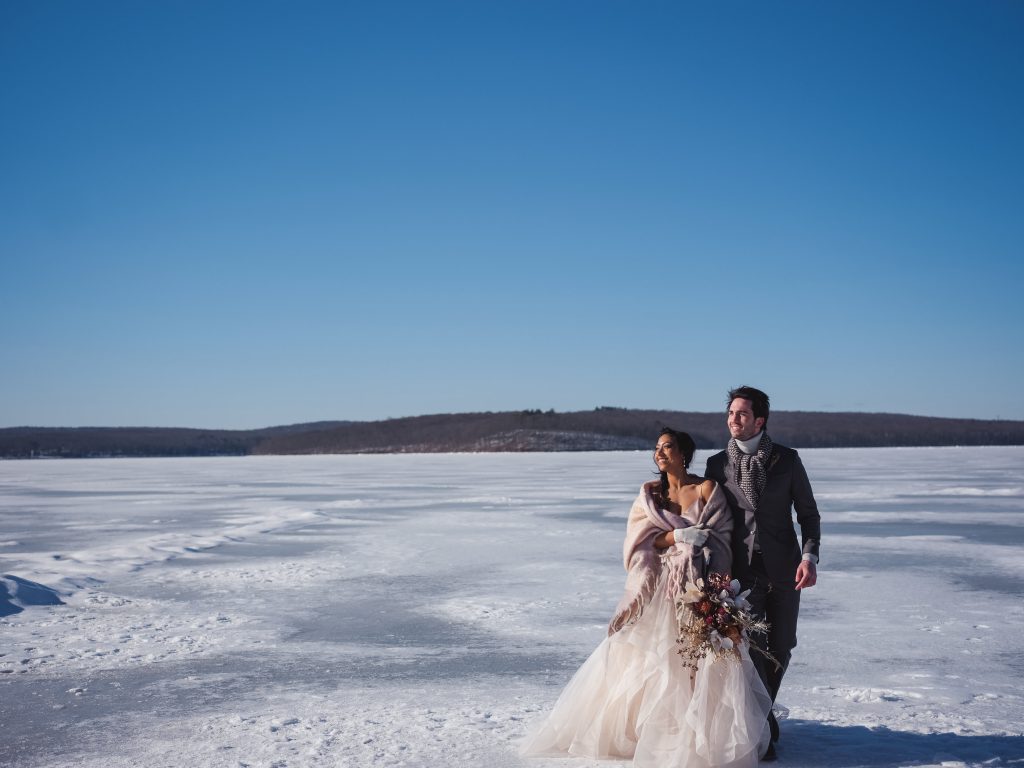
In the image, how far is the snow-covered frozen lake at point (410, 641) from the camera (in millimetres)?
4234

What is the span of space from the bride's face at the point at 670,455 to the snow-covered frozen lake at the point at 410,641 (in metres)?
1.22

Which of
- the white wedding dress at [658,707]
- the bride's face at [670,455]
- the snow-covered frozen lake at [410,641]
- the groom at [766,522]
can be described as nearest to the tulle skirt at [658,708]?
the white wedding dress at [658,707]

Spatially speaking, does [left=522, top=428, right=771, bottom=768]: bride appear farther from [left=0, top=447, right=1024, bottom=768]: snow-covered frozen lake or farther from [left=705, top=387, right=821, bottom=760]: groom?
[left=0, top=447, right=1024, bottom=768]: snow-covered frozen lake

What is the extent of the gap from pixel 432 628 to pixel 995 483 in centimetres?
1809

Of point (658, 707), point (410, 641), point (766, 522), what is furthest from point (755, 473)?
point (410, 641)

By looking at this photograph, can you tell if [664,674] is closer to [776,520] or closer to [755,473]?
[776,520]

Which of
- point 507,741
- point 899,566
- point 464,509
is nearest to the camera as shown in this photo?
point 507,741

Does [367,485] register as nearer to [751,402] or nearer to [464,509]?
[464,509]

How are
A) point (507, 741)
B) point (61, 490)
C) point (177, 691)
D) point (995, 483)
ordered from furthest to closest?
point (61, 490), point (995, 483), point (177, 691), point (507, 741)

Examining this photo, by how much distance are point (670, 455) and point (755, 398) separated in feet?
1.46

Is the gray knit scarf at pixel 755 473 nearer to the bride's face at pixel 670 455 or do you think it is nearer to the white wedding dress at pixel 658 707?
the bride's face at pixel 670 455

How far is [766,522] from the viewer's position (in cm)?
406

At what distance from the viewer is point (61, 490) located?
2291 cm

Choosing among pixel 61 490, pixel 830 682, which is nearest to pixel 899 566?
pixel 830 682
